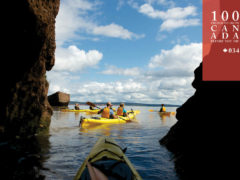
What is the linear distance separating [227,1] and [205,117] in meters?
6.68

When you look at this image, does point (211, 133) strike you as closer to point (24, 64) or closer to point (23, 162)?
Answer: point (23, 162)

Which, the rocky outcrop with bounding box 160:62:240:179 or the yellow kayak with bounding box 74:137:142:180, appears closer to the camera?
the yellow kayak with bounding box 74:137:142:180

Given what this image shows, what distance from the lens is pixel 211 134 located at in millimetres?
4652

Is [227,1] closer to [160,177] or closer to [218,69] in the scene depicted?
[218,69]

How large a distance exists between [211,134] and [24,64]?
697 centimetres

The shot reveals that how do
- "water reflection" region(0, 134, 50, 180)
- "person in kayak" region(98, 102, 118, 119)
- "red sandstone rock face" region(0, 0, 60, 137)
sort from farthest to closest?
"person in kayak" region(98, 102, 118, 119)
"red sandstone rock face" region(0, 0, 60, 137)
"water reflection" region(0, 134, 50, 180)

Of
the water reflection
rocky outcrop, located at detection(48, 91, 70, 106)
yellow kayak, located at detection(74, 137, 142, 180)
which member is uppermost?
rocky outcrop, located at detection(48, 91, 70, 106)

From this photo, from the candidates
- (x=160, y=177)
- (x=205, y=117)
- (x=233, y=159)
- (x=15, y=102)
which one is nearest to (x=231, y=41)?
(x=205, y=117)

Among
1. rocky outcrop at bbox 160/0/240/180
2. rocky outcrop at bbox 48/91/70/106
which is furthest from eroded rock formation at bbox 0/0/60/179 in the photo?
rocky outcrop at bbox 48/91/70/106

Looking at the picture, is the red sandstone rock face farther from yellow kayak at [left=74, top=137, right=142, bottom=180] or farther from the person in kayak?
the person in kayak

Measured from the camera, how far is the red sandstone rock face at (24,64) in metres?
5.50

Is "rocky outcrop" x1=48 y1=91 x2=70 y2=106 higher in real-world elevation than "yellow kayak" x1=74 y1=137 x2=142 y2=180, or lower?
→ higher

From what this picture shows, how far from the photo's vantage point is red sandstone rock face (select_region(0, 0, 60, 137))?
5.50 meters

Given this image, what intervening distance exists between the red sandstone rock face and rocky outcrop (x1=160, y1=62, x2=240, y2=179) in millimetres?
5958
